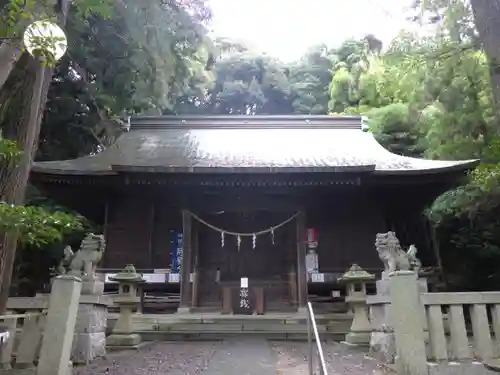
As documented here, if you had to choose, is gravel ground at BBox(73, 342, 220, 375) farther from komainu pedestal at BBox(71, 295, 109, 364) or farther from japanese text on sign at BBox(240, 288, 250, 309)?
japanese text on sign at BBox(240, 288, 250, 309)

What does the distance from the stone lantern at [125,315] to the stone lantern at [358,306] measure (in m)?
3.90

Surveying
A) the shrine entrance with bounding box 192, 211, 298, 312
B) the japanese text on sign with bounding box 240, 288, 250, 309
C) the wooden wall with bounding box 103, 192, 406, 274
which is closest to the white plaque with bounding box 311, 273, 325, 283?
the wooden wall with bounding box 103, 192, 406, 274

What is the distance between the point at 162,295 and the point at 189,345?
10.8ft

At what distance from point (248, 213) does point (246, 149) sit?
292 centimetres

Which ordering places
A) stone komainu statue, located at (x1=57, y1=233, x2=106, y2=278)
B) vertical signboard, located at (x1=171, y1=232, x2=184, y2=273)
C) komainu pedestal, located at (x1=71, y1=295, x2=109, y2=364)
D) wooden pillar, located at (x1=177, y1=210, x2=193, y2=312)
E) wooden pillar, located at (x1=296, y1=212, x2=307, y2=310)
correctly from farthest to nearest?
vertical signboard, located at (x1=171, y1=232, x2=184, y2=273)
wooden pillar, located at (x1=296, y1=212, x2=307, y2=310)
wooden pillar, located at (x1=177, y1=210, x2=193, y2=312)
stone komainu statue, located at (x1=57, y1=233, x2=106, y2=278)
komainu pedestal, located at (x1=71, y1=295, x2=109, y2=364)

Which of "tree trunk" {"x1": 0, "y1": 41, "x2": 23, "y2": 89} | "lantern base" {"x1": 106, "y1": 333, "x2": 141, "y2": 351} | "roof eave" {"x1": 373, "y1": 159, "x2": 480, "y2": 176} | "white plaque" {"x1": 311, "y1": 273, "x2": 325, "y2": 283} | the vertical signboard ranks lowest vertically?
"lantern base" {"x1": 106, "y1": 333, "x2": 141, "y2": 351}

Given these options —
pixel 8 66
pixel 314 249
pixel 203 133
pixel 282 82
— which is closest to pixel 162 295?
pixel 314 249

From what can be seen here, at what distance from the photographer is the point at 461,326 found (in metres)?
4.62

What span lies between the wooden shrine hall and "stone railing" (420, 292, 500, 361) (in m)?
5.32

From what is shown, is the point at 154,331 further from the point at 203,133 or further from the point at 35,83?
the point at 203,133

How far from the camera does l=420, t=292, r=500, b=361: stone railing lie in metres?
4.55

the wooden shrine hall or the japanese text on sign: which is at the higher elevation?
the wooden shrine hall

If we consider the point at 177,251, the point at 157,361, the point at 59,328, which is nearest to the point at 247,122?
the point at 177,251

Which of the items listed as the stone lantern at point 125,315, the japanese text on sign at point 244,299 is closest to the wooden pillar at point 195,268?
the japanese text on sign at point 244,299
